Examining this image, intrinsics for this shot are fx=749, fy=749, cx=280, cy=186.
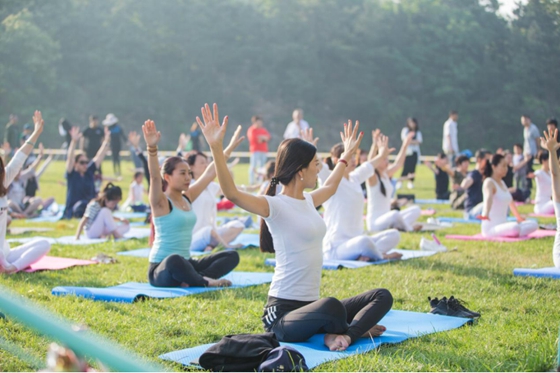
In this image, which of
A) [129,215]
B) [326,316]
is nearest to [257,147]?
[129,215]

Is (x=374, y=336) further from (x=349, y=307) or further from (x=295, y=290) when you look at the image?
(x=295, y=290)

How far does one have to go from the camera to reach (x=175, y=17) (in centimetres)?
4856

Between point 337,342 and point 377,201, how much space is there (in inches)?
243

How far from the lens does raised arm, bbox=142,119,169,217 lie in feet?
18.3

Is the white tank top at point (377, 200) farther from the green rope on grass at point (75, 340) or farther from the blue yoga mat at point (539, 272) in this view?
the green rope on grass at point (75, 340)

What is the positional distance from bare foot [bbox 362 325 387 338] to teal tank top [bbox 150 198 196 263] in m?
2.43

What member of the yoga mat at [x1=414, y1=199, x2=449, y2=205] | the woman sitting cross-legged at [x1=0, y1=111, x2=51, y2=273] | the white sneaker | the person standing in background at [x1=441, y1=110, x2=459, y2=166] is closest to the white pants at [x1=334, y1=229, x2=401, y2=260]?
the white sneaker

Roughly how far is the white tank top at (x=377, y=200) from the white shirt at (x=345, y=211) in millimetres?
1918

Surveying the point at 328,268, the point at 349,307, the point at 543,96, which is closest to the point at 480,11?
the point at 543,96

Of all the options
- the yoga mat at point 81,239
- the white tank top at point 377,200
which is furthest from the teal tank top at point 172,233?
the white tank top at point 377,200

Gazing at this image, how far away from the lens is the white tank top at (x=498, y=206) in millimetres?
9625

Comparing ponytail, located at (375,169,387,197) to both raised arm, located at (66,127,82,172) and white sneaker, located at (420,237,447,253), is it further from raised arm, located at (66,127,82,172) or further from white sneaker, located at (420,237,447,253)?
raised arm, located at (66,127,82,172)

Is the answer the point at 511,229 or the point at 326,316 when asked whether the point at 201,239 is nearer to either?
the point at 511,229

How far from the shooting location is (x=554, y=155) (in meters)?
6.56
